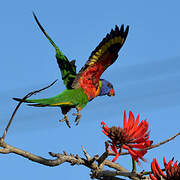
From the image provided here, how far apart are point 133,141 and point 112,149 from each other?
0.77ft

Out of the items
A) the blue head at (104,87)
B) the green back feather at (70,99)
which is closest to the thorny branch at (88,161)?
the green back feather at (70,99)

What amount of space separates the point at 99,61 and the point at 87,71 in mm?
195

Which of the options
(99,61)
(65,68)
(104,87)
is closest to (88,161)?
(65,68)

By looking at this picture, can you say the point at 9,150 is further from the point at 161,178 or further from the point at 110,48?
the point at 110,48

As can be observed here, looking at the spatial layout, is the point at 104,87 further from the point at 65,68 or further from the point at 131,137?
the point at 131,137

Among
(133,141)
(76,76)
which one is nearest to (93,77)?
(76,76)

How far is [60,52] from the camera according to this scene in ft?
14.6

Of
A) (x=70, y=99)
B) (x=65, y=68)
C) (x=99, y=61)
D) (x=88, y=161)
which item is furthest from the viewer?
(x=99, y=61)

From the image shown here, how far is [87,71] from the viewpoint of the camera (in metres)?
4.65

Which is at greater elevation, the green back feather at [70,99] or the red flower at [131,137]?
the green back feather at [70,99]

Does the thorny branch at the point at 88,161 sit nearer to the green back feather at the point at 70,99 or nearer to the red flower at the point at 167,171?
the red flower at the point at 167,171

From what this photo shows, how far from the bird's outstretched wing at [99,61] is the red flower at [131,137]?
1.74m

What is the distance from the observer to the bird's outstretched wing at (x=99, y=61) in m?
4.45

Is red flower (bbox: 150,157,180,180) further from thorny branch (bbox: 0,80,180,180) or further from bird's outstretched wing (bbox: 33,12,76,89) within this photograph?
bird's outstretched wing (bbox: 33,12,76,89)
